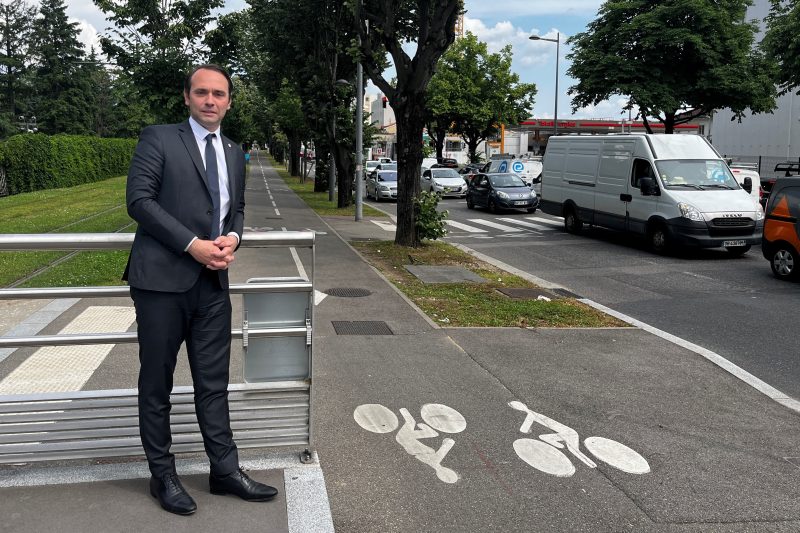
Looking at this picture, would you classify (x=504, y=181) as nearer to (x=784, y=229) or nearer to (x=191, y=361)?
(x=784, y=229)

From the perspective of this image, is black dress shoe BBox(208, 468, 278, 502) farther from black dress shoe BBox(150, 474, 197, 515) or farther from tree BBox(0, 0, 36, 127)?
tree BBox(0, 0, 36, 127)

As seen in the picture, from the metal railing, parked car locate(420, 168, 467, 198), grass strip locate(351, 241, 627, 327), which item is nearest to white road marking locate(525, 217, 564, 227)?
grass strip locate(351, 241, 627, 327)

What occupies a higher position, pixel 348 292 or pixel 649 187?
pixel 649 187

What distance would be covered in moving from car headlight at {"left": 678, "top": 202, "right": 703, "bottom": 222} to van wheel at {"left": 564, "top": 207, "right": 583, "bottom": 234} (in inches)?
173

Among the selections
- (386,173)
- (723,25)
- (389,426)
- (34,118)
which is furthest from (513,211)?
(34,118)

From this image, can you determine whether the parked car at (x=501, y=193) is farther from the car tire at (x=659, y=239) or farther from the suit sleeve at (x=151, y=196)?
the suit sleeve at (x=151, y=196)

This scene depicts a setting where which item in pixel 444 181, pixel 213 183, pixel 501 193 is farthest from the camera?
pixel 444 181

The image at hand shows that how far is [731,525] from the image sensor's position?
3746 mm

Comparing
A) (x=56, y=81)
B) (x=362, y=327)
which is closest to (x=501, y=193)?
(x=362, y=327)

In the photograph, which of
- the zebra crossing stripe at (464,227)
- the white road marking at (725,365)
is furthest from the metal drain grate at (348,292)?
the zebra crossing stripe at (464,227)

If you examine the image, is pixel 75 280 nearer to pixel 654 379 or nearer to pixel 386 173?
pixel 654 379

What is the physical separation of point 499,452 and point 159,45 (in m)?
16.7

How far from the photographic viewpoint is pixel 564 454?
4.62 meters

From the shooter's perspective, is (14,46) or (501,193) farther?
(14,46)
